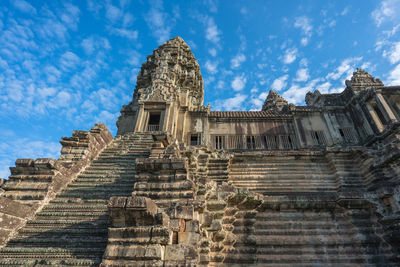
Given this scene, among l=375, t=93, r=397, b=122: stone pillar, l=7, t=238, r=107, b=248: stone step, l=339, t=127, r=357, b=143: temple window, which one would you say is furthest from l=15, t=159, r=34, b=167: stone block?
l=375, t=93, r=397, b=122: stone pillar

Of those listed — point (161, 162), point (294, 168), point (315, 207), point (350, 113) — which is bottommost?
point (315, 207)

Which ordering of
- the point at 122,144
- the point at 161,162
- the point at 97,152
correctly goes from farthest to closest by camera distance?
the point at 122,144 < the point at 97,152 < the point at 161,162

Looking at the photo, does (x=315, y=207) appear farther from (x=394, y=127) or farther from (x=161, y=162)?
(x=394, y=127)

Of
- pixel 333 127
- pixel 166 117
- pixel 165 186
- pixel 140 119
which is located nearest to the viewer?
pixel 165 186

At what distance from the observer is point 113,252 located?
3848 millimetres

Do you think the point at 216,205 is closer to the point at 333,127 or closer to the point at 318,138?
the point at 318,138

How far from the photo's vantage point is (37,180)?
6.81 metres

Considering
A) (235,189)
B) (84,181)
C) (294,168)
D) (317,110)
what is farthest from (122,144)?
(317,110)

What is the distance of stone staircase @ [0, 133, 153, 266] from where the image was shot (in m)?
4.43

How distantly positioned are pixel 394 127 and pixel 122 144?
15.9 m

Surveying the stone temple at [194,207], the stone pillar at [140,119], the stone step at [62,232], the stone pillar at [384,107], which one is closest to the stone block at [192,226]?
the stone temple at [194,207]

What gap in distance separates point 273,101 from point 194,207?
28.1 meters

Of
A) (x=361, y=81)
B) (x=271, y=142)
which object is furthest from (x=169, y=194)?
(x=361, y=81)

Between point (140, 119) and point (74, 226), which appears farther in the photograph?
point (140, 119)
